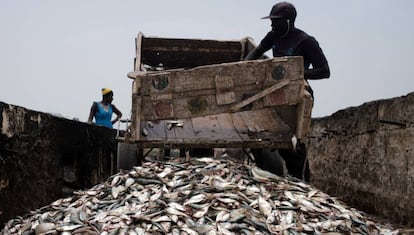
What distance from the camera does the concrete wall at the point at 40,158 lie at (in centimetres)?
504

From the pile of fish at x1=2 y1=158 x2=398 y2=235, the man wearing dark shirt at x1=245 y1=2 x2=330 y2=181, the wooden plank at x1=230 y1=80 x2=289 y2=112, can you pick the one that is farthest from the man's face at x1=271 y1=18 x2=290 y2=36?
the pile of fish at x1=2 y1=158 x2=398 y2=235

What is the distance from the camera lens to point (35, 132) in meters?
5.77

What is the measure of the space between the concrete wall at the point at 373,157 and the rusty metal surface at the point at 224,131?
1612 millimetres

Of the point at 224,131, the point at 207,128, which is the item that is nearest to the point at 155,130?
the point at 207,128

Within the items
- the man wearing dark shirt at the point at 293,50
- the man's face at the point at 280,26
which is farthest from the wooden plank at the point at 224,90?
the man's face at the point at 280,26

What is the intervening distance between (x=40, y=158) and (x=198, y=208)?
2.77m

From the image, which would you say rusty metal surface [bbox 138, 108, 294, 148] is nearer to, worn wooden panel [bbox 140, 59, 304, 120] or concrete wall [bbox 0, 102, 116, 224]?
worn wooden panel [bbox 140, 59, 304, 120]

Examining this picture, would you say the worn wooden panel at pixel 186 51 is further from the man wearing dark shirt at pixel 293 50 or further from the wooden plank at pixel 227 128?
the wooden plank at pixel 227 128

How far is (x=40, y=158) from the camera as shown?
588 centimetres

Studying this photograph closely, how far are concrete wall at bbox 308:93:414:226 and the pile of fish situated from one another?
5.73 feet

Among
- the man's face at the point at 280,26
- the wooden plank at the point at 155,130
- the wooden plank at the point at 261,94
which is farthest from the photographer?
the man's face at the point at 280,26

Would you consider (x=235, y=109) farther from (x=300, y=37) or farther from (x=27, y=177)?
(x=27, y=177)

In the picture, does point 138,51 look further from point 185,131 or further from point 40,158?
point 40,158

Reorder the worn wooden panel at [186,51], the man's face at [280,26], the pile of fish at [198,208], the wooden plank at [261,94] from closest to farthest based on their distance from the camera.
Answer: the pile of fish at [198,208], the wooden plank at [261,94], the man's face at [280,26], the worn wooden panel at [186,51]
